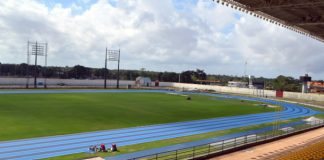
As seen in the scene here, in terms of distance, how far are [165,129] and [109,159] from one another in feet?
35.0

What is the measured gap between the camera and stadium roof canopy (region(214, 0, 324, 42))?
22375 mm

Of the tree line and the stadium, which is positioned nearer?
the stadium

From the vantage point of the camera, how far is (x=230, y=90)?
88750mm

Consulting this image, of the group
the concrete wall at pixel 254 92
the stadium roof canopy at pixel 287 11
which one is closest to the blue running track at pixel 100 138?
the stadium roof canopy at pixel 287 11

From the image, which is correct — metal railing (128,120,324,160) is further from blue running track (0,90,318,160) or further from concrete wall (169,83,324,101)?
concrete wall (169,83,324,101)

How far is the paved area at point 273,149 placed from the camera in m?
19.4

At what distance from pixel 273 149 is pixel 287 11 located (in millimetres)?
11191

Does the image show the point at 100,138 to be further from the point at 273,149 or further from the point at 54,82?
the point at 54,82

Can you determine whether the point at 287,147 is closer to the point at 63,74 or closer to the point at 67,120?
the point at 67,120

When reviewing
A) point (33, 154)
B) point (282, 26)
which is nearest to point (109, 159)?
point (33, 154)

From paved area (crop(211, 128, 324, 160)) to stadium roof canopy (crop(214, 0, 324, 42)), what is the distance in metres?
9.58

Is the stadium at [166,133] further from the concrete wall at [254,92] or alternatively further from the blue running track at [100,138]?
the concrete wall at [254,92]

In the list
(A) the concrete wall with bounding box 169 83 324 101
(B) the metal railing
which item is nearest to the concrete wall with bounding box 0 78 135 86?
(A) the concrete wall with bounding box 169 83 324 101

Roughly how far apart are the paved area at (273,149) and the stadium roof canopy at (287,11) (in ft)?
31.4
